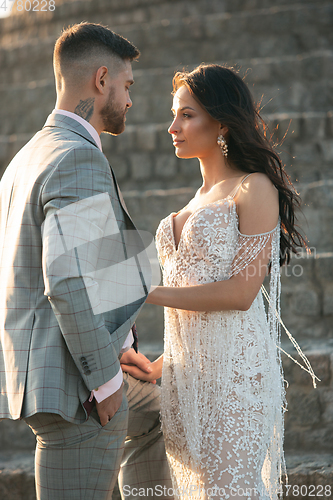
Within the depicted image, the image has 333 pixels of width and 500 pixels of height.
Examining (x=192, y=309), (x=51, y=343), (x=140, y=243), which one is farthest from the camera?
(x=192, y=309)

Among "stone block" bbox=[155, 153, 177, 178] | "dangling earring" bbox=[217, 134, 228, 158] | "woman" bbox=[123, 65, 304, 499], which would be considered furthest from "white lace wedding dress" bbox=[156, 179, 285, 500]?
"stone block" bbox=[155, 153, 177, 178]

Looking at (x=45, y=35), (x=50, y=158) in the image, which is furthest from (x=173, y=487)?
(x=45, y=35)

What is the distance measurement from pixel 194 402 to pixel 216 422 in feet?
0.36

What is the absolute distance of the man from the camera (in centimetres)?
129

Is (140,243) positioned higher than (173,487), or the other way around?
(140,243)

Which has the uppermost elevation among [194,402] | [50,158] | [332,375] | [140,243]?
[50,158]

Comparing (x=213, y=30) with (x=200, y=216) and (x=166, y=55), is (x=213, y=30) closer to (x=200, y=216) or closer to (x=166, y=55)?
(x=166, y=55)

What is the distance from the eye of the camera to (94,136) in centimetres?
162

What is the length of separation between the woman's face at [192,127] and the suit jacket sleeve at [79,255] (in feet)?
2.07

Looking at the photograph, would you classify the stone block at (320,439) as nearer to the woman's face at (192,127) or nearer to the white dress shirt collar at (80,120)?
the woman's face at (192,127)

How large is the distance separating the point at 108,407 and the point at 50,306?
37 cm

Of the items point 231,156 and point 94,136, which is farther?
point 231,156

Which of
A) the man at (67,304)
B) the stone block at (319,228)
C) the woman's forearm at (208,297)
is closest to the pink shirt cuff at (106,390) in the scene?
the man at (67,304)

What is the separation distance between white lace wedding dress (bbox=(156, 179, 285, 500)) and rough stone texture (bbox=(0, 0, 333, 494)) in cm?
73
